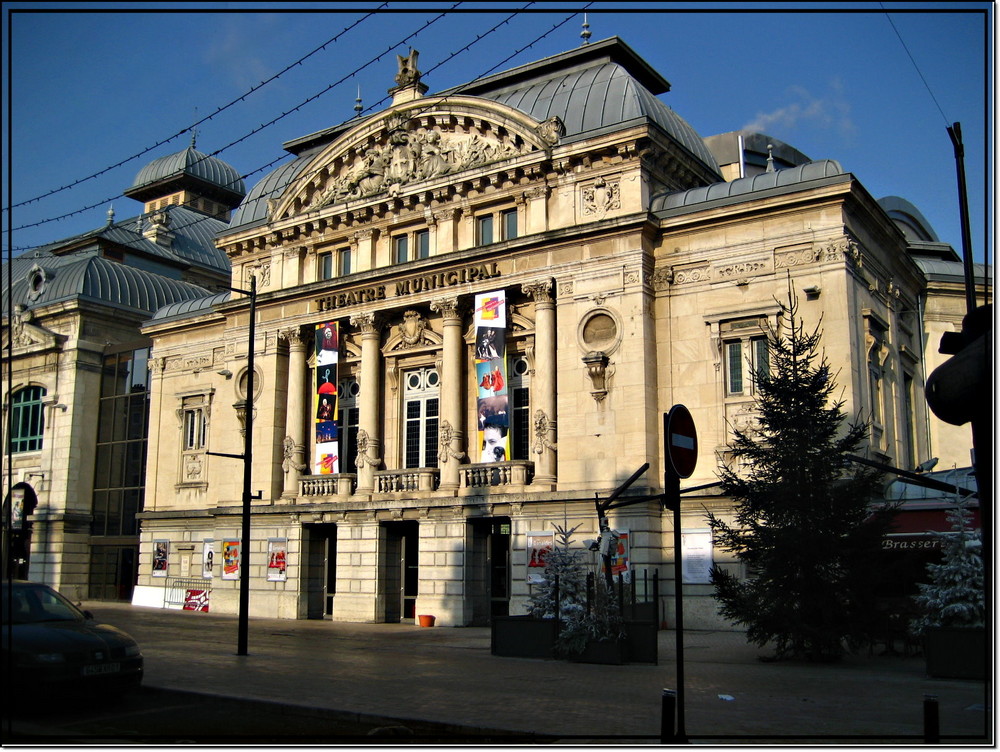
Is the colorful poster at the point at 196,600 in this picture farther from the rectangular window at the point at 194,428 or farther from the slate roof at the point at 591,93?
the slate roof at the point at 591,93

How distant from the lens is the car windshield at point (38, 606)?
45.0ft

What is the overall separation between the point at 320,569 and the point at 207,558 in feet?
20.8

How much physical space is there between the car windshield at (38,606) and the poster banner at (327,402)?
21.4 m

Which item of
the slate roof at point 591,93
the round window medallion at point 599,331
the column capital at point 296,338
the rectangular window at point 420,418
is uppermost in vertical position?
the slate roof at point 591,93

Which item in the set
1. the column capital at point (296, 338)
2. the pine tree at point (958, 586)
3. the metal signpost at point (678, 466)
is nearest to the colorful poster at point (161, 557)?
the column capital at point (296, 338)

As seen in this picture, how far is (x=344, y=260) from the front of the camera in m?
38.8

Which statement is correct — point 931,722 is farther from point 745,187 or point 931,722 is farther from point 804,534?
point 745,187

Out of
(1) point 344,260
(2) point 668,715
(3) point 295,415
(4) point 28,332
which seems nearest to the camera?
(2) point 668,715

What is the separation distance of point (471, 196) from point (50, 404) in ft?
90.2

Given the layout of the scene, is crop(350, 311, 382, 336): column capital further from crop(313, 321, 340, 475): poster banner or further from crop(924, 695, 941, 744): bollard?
crop(924, 695, 941, 744): bollard

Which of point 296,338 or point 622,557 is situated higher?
point 296,338

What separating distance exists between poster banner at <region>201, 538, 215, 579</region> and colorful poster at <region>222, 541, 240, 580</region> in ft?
3.50

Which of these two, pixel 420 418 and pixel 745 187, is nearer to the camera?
pixel 745 187

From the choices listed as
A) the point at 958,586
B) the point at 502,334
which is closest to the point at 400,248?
the point at 502,334
